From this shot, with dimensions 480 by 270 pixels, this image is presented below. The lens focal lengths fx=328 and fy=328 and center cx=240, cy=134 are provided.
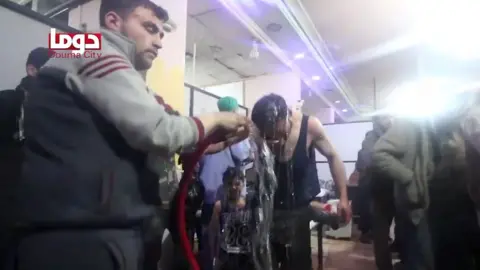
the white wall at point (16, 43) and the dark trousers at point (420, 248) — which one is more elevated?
the white wall at point (16, 43)

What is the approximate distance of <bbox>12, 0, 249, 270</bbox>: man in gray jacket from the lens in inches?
20.5

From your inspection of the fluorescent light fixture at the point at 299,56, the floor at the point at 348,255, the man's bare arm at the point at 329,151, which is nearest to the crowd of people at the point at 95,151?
the man's bare arm at the point at 329,151

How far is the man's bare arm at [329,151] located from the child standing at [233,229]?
394 mm

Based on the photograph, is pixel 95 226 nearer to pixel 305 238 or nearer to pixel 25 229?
pixel 25 229

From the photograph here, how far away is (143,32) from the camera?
0.67 metres

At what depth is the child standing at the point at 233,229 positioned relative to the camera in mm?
761

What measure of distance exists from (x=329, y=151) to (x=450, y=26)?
9.03 feet

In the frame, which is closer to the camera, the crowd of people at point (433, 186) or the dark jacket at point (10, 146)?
the dark jacket at point (10, 146)

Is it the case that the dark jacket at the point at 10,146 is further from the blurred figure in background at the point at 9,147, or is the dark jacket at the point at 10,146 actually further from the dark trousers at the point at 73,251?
the dark trousers at the point at 73,251

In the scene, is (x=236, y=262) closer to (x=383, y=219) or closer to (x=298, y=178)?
(x=298, y=178)

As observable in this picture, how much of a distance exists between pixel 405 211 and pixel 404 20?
2273 mm

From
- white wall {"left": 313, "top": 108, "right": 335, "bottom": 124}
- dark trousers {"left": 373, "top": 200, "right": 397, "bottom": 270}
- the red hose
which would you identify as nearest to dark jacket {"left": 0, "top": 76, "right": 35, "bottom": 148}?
the red hose

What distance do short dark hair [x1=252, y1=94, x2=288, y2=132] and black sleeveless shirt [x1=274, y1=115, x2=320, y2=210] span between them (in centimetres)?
15

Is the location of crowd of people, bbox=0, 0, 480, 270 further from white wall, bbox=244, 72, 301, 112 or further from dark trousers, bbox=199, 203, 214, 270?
white wall, bbox=244, 72, 301, 112
